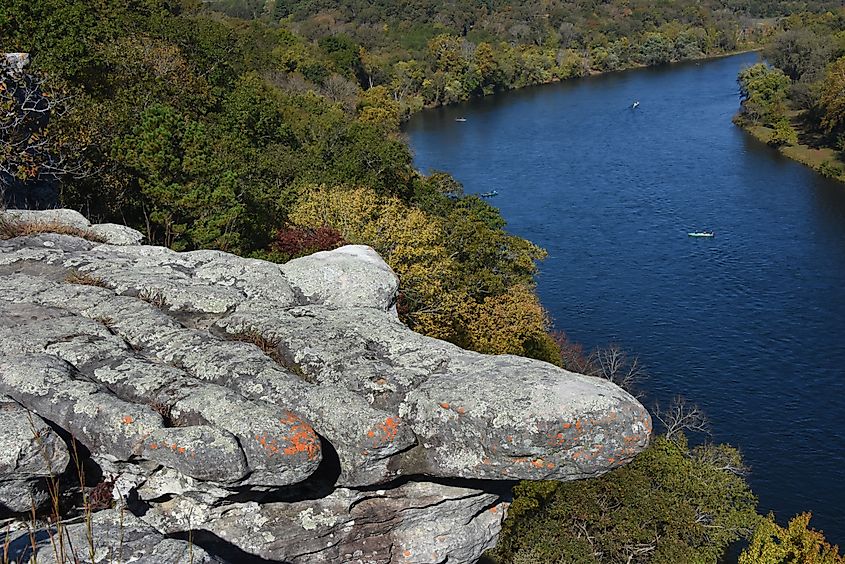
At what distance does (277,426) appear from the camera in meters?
8.05

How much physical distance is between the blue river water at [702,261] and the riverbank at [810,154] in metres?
1.49

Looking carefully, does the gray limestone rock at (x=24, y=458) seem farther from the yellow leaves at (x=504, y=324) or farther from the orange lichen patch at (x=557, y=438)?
the yellow leaves at (x=504, y=324)

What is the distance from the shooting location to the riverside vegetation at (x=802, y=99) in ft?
261

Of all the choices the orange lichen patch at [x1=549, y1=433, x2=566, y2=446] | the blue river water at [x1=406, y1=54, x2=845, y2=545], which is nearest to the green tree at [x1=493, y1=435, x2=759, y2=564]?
the blue river water at [x1=406, y1=54, x2=845, y2=545]

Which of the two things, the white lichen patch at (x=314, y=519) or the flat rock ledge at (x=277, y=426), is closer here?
the flat rock ledge at (x=277, y=426)

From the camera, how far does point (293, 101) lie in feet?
209

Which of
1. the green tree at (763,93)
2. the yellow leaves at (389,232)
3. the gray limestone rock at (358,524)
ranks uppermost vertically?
the gray limestone rock at (358,524)

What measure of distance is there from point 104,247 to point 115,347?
4.36 metres

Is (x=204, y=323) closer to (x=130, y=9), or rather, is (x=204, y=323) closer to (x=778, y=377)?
(x=778, y=377)

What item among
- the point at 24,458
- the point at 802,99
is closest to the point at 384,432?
the point at 24,458

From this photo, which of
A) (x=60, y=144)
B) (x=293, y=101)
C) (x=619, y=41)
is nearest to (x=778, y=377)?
(x=60, y=144)

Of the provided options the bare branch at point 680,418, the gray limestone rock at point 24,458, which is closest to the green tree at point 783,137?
the bare branch at point 680,418

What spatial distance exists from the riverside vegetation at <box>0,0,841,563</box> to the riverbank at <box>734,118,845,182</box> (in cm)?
4220

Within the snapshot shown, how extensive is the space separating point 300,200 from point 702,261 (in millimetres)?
29517
